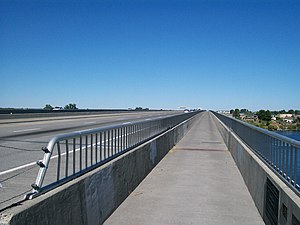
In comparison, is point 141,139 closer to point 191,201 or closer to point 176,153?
point 191,201

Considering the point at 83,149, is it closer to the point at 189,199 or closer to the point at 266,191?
the point at 189,199

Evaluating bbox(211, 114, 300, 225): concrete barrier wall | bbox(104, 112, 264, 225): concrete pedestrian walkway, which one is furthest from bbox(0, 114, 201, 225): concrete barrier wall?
bbox(211, 114, 300, 225): concrete barrier wall

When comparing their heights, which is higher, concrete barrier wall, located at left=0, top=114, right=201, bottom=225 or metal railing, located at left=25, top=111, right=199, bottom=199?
metal railing, located at left=25, top=111, right=199, bottom=199

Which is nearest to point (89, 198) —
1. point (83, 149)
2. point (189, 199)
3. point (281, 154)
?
point (83, 149)

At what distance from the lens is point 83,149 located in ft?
22.5

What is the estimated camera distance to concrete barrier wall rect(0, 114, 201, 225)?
3709 millimetres

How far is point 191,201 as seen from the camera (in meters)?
7.71

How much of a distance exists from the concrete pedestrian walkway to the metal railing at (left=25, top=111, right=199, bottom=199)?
1.03m

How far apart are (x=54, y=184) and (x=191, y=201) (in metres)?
3.80

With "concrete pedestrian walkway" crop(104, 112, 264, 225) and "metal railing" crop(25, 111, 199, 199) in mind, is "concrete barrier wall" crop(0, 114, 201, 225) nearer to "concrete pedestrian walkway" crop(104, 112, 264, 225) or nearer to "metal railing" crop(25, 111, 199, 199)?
"metal railing" crop(25, 111, 199, 199)

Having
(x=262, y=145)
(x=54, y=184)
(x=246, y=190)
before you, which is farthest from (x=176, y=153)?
(x=54, y=184)

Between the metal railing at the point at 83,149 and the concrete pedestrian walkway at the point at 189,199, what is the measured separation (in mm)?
1026

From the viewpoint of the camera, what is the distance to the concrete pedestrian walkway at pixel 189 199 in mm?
6496

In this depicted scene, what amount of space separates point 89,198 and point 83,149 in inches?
61.8
